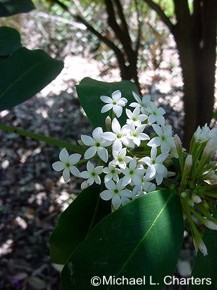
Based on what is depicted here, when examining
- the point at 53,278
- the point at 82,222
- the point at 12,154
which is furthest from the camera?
the point at 12,154

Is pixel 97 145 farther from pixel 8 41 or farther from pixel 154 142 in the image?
pixel 8 41

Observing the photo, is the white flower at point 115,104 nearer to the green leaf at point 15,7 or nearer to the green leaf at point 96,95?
the green leaf at point 96,95

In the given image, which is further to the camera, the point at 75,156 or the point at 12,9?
the point at 12,9

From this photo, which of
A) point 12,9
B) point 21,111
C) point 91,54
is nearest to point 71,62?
point 91,54

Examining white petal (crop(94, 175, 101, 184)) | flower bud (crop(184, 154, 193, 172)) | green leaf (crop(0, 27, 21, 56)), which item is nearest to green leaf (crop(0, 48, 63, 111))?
green leaf (crop(0, 27, 21, 56))

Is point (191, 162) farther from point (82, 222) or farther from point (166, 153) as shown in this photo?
point (82, 222)

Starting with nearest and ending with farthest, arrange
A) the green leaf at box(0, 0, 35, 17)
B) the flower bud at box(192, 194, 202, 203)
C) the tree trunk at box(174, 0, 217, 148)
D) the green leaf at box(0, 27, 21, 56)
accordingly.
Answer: the flower bud at box(192, 194, 202, 203) < the green leaf at box(0, 27, 21, 56) < the green leaf at box(0, 0, 35, 17) < the tree trunk at box(174, 0, 217, 148)

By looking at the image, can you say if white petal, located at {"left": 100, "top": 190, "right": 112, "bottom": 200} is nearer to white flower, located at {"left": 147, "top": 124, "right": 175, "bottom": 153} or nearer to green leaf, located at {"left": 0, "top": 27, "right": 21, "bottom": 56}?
white flower, located at {"left": 147, "top": 124, "right": 175, "bottom": 153}

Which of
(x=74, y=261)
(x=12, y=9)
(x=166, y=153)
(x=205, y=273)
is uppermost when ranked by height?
(x=12, y=9)
